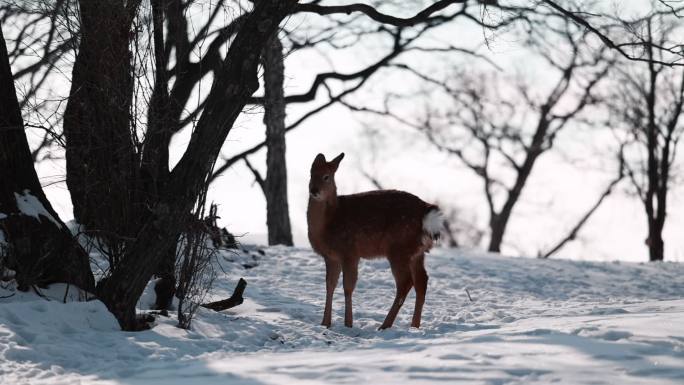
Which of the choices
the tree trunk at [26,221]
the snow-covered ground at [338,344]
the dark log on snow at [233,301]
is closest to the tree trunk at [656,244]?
the snow-covered ground at [338,344]

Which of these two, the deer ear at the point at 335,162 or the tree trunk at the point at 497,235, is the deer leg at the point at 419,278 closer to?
the deer ear at the point at 335,162

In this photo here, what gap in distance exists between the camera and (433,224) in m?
9.95

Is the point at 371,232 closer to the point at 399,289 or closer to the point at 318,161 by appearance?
the point at 399,289

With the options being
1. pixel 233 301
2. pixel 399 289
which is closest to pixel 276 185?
pixel 233 301

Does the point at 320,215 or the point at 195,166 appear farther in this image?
the point at 320,215

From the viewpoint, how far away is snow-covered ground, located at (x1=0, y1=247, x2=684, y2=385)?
6.29m

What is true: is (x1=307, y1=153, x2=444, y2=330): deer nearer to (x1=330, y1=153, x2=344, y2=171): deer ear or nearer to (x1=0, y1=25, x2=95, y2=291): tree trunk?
(x1=330, y1=153, x2=344, y2=171): deer ear

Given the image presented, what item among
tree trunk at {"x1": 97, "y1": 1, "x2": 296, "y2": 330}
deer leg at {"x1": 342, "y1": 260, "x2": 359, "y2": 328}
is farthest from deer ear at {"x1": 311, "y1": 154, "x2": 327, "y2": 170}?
tree trunk at {"x1": 97, "y1": 1, "x2": 296, "y2": 330}

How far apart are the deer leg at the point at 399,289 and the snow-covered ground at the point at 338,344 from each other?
19 centimetres

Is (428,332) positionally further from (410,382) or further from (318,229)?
(410,382)

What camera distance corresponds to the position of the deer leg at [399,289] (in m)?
9.87

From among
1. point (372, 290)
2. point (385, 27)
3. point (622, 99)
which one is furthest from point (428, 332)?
point (622, 99)

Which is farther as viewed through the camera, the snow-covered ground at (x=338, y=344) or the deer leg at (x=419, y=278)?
the deer leg at (x=419, y=278)

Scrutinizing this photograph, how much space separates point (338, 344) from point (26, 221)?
3151 mm
